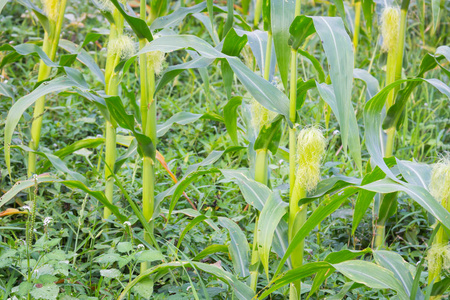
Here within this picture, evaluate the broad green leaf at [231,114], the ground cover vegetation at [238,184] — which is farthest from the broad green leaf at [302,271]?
the broad green leaf at [231,114]

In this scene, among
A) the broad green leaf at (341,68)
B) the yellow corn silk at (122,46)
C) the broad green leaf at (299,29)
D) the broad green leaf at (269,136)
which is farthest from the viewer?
the yellow corn silk at (122,46)

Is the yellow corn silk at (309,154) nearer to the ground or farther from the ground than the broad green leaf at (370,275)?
farther from the ground

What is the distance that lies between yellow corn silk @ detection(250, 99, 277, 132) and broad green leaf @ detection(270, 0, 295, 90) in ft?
0.81

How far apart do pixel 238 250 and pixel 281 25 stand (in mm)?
809

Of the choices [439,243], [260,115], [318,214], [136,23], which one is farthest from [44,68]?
[439,243]

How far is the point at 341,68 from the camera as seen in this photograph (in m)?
1.19

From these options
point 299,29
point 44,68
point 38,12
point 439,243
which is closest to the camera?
point 299,29

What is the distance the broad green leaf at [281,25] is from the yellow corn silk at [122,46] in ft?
2.15

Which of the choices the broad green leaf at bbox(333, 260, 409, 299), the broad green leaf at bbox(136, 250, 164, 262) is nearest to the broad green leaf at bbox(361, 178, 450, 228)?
the broad green leaf at bbox(333, 260, 409, 299)

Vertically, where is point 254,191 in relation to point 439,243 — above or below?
above

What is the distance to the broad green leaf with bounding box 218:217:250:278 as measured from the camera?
5.40 feet

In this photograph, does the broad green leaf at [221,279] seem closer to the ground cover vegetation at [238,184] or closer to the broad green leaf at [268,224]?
the ground cover vegetation at [238,184]

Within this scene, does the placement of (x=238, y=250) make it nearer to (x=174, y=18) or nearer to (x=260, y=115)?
(x=260, y=115)

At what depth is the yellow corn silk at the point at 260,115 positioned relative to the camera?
1566 mm
